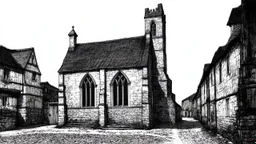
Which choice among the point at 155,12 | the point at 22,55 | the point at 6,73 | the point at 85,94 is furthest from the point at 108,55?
the point at 22,55

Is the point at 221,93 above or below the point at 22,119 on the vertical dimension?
above

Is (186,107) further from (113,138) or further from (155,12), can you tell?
(113,138)

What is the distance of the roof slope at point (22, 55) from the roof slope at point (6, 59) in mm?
818

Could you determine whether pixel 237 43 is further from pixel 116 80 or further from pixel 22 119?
pixel 22 119

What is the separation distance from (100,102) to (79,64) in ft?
17.2

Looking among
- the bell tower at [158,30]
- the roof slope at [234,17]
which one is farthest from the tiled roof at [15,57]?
the roof slope at [234,17]

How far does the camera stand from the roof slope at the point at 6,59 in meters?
25.7

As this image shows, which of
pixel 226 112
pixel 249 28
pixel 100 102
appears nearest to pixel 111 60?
pixel 100 102

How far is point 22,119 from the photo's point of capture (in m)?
27.2

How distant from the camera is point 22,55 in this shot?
29.6m

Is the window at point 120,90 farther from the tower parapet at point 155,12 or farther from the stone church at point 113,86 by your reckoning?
the tower parapet at point 155,12

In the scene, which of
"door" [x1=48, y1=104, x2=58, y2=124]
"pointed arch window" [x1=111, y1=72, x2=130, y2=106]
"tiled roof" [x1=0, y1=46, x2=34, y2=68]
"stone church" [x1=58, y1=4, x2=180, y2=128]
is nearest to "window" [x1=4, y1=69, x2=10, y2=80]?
"tiled roof" [x1=0, y1=46, x2=34, y2=68]

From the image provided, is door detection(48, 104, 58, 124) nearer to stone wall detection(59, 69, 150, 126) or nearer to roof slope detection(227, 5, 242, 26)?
stone wall detection(59, 69, 150, 126)

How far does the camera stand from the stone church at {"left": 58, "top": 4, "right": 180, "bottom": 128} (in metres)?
23.2
